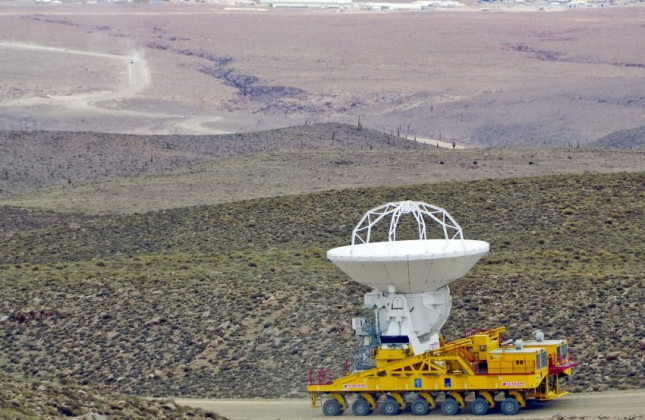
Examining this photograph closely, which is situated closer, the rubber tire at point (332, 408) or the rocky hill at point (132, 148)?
the rubber tire at point (332, 408)

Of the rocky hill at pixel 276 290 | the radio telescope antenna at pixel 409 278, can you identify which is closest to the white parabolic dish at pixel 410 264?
the radio telescope antenna at pixel 409 278

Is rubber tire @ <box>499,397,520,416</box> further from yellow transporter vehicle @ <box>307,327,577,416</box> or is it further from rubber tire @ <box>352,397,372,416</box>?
rubber tire @ <box>352,397,372,416</box>

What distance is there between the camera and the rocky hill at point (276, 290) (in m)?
45.1

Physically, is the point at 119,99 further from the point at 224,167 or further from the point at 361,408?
the point at 361,408

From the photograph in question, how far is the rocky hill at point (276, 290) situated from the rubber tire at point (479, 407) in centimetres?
447

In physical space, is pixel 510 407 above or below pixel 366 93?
above

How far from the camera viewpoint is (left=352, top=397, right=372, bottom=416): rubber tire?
37844 mm

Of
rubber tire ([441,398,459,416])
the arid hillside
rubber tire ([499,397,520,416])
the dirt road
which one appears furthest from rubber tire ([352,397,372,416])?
the arid hillside

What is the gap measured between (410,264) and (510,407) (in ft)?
13.3

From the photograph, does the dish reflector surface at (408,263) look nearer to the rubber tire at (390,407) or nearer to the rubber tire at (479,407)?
the rubber tire at (390,407)

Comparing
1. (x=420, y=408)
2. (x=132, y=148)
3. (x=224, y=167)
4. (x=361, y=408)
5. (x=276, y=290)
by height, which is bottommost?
(x=132, y=148)

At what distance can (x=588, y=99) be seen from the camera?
16525 cm

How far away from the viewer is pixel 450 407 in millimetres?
36781

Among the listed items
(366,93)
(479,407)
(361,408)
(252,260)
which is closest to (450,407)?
(479,407)
